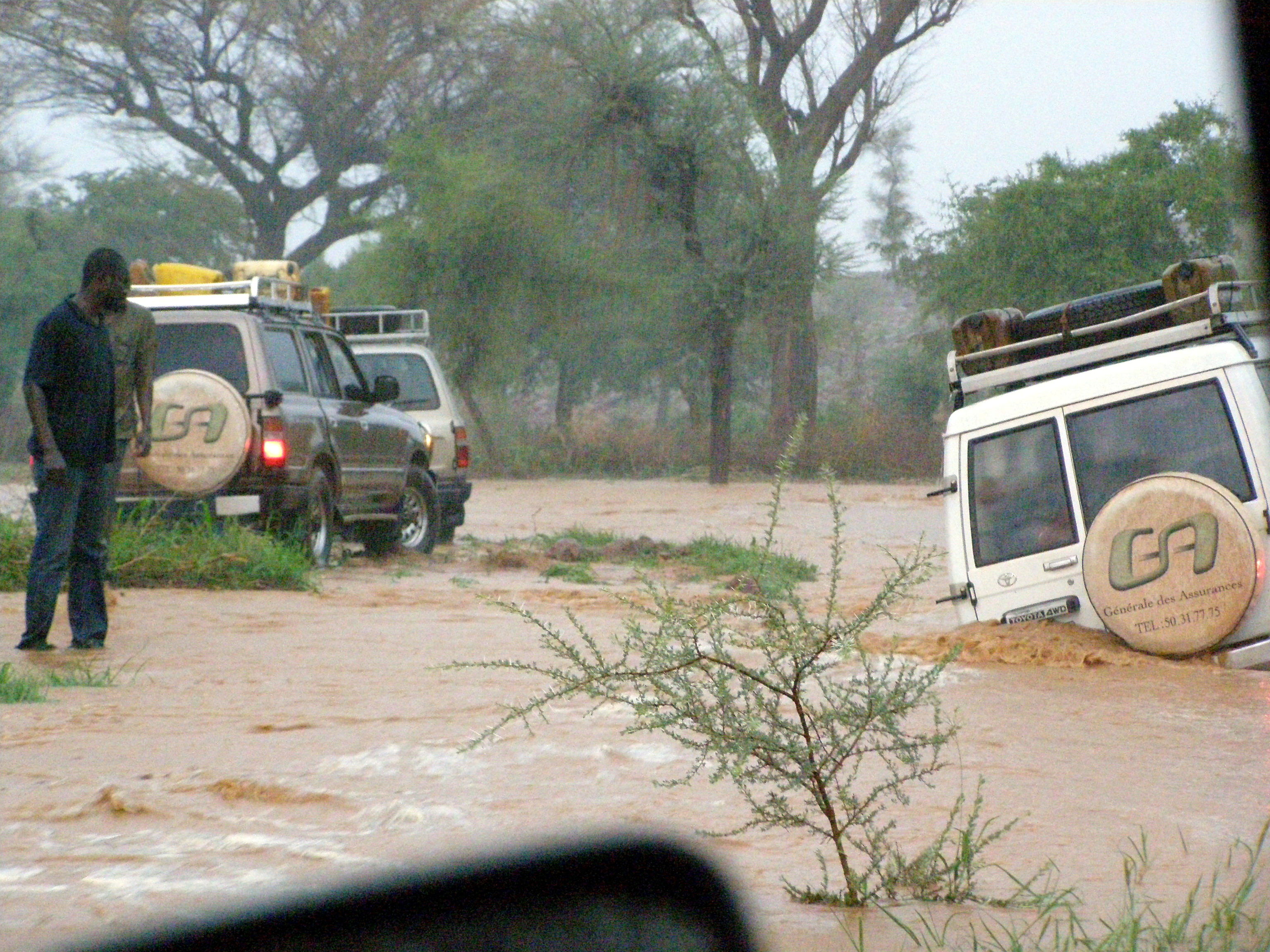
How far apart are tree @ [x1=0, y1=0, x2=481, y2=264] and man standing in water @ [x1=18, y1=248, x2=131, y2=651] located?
27117 mm

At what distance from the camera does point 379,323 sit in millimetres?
18688

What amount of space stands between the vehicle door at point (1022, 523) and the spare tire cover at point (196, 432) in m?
4.69

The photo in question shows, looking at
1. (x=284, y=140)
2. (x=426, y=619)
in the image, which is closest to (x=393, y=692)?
(x=426, y=619)

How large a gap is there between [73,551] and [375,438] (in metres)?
5.04

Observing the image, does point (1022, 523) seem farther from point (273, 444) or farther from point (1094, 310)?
point (273, 444)

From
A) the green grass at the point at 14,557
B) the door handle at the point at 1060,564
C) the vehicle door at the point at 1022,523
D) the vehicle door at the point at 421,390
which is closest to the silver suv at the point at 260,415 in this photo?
the green grass at the point at 14,557

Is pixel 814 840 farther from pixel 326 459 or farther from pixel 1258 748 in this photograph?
pixel 326 459

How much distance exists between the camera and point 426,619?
988cm

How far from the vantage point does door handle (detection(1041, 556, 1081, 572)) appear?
8047 millimetres

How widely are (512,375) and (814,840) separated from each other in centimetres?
3006

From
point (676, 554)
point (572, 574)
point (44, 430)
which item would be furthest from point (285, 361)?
point (676, 554)

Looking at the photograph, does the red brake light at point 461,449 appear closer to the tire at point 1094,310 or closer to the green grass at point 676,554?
the green grass at point 676,554

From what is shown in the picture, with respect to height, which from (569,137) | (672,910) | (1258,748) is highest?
(569,137)

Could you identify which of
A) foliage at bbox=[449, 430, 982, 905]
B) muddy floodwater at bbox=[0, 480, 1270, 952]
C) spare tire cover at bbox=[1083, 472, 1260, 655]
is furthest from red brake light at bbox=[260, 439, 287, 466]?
foliage at bbox=[449, 430, 982, 905]
